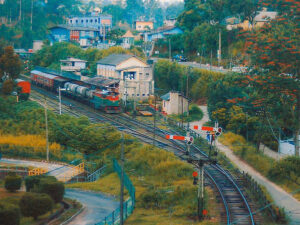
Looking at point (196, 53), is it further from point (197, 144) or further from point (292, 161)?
point (292, 161)

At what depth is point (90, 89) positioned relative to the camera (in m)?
64.5

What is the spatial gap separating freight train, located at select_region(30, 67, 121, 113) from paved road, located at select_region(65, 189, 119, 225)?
23898 millimetres

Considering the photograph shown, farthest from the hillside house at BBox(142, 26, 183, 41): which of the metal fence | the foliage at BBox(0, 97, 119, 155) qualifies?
the metal fence

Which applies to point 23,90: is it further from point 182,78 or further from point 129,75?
point 182,78

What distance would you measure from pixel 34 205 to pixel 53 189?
2968 mm

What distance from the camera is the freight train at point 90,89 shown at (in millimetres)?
59969

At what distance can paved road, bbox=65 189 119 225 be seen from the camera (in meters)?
26.9

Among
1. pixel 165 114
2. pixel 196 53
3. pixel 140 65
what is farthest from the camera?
pixel 196 53

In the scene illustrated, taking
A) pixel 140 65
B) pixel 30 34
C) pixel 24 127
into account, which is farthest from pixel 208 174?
pixel 30 34

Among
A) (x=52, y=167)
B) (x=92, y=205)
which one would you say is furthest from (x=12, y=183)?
(x=52, y=167)

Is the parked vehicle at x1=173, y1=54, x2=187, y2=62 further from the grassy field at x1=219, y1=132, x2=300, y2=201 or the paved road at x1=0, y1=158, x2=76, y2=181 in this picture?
the paved road at x1=0, y1=158, x2=76, y2=181

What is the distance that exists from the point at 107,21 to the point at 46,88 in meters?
55.7

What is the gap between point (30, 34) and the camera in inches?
5359

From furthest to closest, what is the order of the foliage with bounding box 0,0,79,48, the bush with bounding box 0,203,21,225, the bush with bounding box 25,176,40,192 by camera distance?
the foliage with bounding box 0,0,79,48 < the bush with bounding box 25,176,40,192 < the bush with bounding box 0,203,21,225
